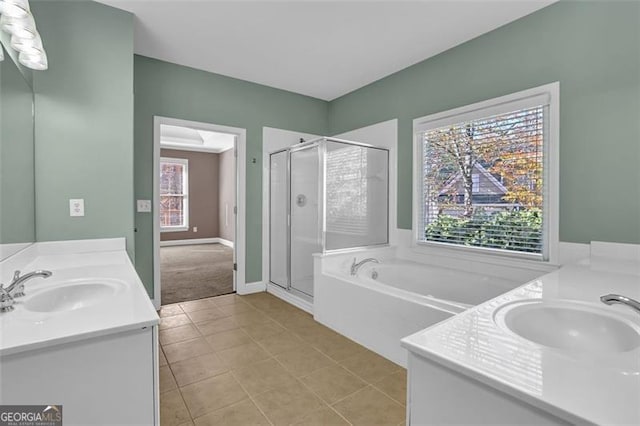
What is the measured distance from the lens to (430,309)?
1939 millimetres

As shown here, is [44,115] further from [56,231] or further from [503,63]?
[503,63]

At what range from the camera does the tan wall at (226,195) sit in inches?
298

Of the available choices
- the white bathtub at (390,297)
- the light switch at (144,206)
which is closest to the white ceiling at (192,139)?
the light switch at (144,206)

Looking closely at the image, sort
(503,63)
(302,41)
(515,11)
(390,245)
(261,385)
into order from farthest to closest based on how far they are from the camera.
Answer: (390,245) → (302,41) → (503,63) → (515,11) → (261,385)

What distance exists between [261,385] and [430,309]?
3.80 feet

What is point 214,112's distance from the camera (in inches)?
136

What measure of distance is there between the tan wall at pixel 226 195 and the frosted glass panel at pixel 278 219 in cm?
394

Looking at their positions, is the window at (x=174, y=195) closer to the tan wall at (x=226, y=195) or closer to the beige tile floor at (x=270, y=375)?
the tan wall at (x=226, y=195)

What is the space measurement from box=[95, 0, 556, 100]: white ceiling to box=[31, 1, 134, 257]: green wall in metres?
0.30

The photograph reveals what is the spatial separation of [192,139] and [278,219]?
399 centimetres

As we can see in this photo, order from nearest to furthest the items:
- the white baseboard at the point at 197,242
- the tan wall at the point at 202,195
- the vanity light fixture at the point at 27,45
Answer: the vanity light fixture at the point at 27,45 → the white baseboard at the point at 197,242 → the tan wall at the point at 202,195

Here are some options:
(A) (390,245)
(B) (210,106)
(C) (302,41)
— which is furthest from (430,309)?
(B) (210,106)

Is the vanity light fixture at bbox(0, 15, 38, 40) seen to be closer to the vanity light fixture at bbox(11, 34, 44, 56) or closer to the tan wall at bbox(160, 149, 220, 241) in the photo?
the vanity light fixture at bbox(11, 34, 44, 56)

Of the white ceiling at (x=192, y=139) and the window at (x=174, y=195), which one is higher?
the white ceiling at (x=192, y=139)
